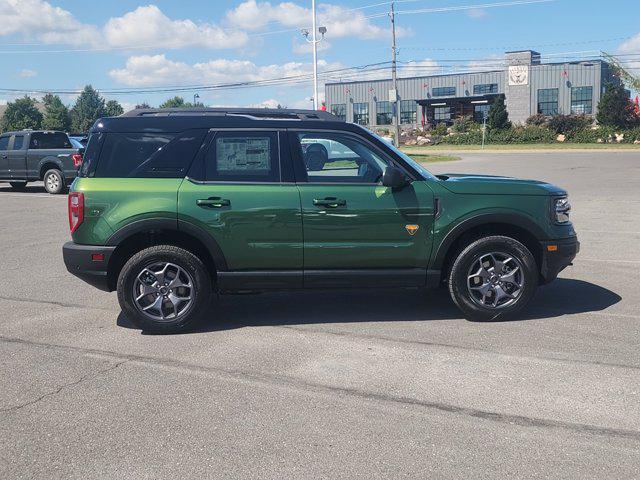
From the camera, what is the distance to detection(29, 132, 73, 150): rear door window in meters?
19.9

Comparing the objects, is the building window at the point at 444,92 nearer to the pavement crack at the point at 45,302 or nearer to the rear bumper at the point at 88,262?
the pavement crack at the point at 45,302

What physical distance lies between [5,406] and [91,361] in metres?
0.90

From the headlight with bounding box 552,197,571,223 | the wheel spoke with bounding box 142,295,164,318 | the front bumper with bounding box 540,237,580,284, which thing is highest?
the headlight with bounding box 552,197,571,223

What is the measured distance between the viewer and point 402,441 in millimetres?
3725

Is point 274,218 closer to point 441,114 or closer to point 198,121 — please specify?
point 198,121

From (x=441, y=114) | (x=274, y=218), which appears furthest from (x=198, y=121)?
(x=441, y=114)

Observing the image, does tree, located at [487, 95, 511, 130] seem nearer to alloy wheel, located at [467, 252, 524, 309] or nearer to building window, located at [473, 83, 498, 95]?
building window, located at [473, 83, 498, 95]

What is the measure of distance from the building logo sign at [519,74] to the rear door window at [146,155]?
73926 millimetres

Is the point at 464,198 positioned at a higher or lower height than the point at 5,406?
higher

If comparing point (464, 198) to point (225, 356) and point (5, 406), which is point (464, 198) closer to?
point (225, 356)

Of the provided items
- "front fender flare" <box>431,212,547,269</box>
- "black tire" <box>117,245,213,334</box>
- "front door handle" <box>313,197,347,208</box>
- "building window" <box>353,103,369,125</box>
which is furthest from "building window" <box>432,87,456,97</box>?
"black tire" <box>117,245,213,334</box>

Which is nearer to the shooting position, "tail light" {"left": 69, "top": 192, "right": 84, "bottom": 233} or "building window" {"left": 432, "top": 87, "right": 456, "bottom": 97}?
"tail light" {"left": 69, "top": 192, "right": 84, "bottom": 233}

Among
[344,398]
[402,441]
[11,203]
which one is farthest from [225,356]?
[11,203]

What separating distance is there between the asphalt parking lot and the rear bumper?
499 millimetres
